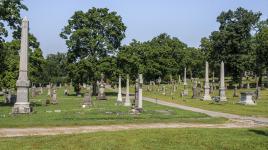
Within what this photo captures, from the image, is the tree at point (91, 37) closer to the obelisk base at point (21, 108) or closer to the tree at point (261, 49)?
the tree at point (261, 49)

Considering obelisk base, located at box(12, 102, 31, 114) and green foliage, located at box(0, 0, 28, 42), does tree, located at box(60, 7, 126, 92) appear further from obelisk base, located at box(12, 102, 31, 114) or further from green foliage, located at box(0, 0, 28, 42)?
obelisk base, located at box(12, 102, 31, 114)

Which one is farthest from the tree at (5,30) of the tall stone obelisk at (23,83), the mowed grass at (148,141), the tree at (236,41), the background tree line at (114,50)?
the tree at (236,41)

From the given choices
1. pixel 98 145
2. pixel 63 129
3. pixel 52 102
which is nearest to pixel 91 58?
pixel 52 102

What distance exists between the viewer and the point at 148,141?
Result: 14.7 m

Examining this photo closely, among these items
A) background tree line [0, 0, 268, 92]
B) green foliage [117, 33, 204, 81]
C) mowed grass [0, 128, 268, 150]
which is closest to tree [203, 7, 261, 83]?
background tree line [0, 0, 268, 92]

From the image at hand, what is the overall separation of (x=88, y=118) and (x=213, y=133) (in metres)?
9.32

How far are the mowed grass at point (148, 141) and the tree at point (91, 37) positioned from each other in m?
49.8

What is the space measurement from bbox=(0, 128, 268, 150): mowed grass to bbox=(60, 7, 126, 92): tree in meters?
49.8

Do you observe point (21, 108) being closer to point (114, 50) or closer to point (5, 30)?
point (5, 30)

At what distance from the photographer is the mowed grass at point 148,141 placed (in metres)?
13.6

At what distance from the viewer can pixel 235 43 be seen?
78.5 metres

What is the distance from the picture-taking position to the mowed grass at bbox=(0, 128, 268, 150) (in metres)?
13.6

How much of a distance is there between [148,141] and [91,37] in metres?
54.0

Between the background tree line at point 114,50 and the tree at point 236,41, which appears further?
the tree at point 236,41
